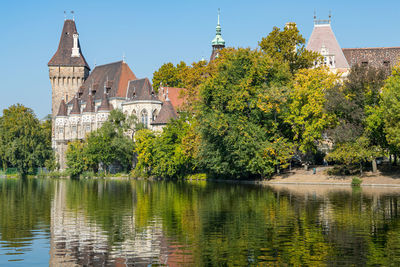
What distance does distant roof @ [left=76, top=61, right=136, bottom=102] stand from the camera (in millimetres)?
104250

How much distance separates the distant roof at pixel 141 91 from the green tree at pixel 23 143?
1925 centimetres

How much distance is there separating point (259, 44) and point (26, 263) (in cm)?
5613

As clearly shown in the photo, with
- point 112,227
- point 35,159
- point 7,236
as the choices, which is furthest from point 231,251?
point 35,159

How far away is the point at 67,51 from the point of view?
117 meters

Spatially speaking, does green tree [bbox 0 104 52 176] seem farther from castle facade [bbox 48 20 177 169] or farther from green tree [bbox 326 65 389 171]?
green tree [bbox 326 65 389 171]

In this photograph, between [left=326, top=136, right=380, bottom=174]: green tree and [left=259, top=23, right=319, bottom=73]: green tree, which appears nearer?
[left=326, top=136, right=380, bottom=174]: green tree

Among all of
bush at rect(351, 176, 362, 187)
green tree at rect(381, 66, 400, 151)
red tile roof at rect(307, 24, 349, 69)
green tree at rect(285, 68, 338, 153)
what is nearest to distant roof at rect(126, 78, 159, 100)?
red tile roof at rect(307, 24, 349, 69)

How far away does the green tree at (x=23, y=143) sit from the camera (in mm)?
99875

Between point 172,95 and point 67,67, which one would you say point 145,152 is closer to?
point 172,95

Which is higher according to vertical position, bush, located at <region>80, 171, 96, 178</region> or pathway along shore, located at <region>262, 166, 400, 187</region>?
bush, located at <region>80, 171, 96, 178</region>

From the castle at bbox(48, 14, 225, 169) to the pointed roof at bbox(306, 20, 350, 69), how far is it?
78.4 feet

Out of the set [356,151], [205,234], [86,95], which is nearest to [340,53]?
[356,151]

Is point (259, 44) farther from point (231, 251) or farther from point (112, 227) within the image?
point (231, 251)

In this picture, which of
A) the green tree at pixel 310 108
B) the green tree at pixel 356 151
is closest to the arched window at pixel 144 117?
the green tree at pixel 310 108
